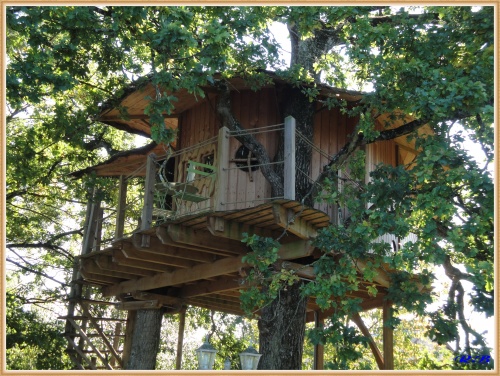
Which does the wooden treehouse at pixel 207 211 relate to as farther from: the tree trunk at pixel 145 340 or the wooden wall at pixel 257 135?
the tree trunk at pixel 145 340

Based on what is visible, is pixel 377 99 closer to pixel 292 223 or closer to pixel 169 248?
pixel 292 223

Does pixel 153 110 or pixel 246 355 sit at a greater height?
pixel 153 110

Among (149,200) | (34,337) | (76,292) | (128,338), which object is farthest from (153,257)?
(34,337)

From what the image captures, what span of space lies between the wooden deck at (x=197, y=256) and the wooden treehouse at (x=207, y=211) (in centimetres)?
2

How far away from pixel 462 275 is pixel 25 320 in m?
11.1

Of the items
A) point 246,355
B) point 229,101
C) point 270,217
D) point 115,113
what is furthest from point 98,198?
point 246,355

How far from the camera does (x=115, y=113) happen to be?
485 inches

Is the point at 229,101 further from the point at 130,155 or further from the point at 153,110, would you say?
the point at 130,155

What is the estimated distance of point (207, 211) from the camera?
9.66 metres

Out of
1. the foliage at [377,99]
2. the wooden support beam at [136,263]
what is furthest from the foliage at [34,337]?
the foliage at [377,99]

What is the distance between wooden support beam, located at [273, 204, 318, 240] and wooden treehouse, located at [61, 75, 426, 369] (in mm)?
14

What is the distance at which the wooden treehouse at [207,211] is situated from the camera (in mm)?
9234

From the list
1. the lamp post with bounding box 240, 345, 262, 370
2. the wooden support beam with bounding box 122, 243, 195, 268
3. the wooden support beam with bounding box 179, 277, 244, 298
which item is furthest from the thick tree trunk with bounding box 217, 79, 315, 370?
the lamp post with bounding box 240, 345, 262, 370

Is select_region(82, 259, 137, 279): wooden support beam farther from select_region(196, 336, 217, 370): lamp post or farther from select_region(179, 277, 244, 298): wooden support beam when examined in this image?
select_region(196, 336, 217, 370): lamp post
